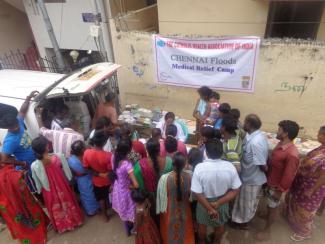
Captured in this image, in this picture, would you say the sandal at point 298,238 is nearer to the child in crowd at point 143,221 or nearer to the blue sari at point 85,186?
the child in crowd at point 143,221

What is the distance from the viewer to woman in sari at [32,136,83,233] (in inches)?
140

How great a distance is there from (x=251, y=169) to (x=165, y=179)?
1.12 meters

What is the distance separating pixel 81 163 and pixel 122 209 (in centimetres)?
85

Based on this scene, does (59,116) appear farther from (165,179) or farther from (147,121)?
(165,179)

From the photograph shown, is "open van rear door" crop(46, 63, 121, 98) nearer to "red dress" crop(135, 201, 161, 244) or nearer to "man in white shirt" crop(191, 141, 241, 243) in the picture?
"red dress" crop(135, 201, 161, 244)

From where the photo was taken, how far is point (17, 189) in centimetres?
363

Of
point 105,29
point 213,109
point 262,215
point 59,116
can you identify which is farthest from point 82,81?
point 105,29

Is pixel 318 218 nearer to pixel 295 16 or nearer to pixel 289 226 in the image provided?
pixel 289 226

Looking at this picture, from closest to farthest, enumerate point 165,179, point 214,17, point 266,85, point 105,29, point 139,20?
1. point 165,179
2. point 266,85
3. point 214,17
4. point 139,20
5. point 105,29

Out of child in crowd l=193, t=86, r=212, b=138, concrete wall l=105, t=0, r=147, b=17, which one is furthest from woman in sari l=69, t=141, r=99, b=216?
concrete wall l=105, t=0, r=147, b=17

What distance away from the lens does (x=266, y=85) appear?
5238 mm

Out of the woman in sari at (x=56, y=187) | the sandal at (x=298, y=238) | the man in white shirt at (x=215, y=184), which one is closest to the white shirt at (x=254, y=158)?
the man in white shirt at (x=215, y=184)

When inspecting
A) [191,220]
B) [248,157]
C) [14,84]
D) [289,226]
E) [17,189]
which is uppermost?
[14,84]

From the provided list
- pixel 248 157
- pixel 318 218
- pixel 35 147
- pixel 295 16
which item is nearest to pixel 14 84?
pixel 35 147
